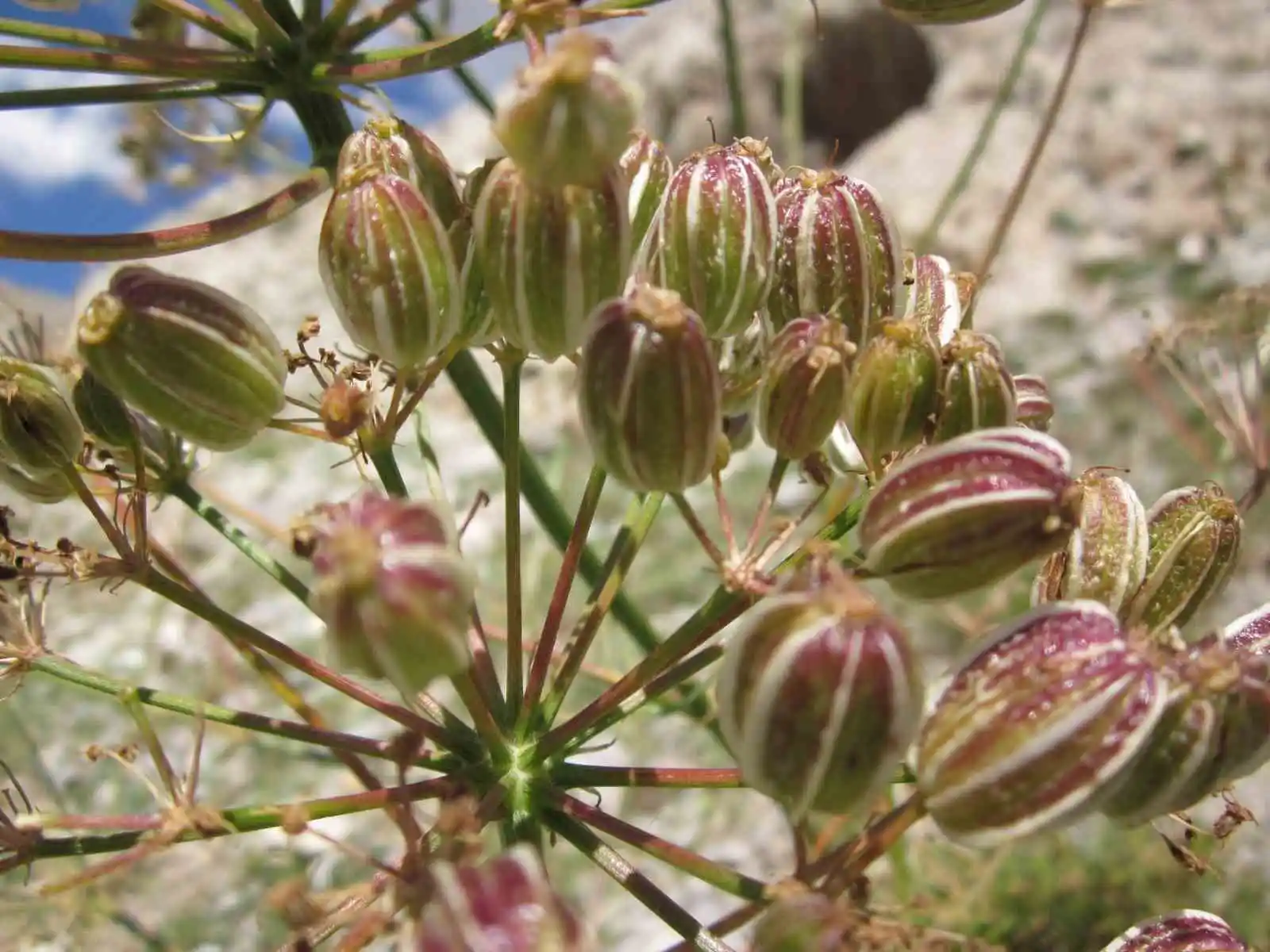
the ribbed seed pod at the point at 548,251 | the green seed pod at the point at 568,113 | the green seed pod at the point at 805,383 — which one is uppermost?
the green seed pod at the point at 568,113

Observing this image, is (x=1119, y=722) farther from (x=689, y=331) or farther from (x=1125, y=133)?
(x=1125, y=133)

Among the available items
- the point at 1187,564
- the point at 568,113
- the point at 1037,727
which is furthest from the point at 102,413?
the point at 1187,564

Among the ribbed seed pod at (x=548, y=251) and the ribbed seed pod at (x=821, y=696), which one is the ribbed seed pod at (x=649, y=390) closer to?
the ribbed seed pod at (x=548, y=251)

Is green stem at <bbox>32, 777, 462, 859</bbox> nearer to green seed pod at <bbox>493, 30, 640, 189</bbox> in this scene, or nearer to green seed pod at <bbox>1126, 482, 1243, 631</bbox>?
green seed pod at <bbox>493, 30, 640, 189</bbox>

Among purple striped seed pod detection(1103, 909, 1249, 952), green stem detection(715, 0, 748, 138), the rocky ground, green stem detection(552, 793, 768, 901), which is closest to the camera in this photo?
green stem detection(552, 793, 768, 901)

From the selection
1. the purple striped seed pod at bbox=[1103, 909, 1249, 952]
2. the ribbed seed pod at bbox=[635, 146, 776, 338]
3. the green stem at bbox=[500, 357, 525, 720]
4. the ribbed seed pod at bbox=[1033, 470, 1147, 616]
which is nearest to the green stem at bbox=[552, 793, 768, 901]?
the green stem at bbox=[500, 357, 525, 720]

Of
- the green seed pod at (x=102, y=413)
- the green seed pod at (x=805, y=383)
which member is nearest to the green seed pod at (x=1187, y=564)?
the green seed pod at (x=805, y=383)
